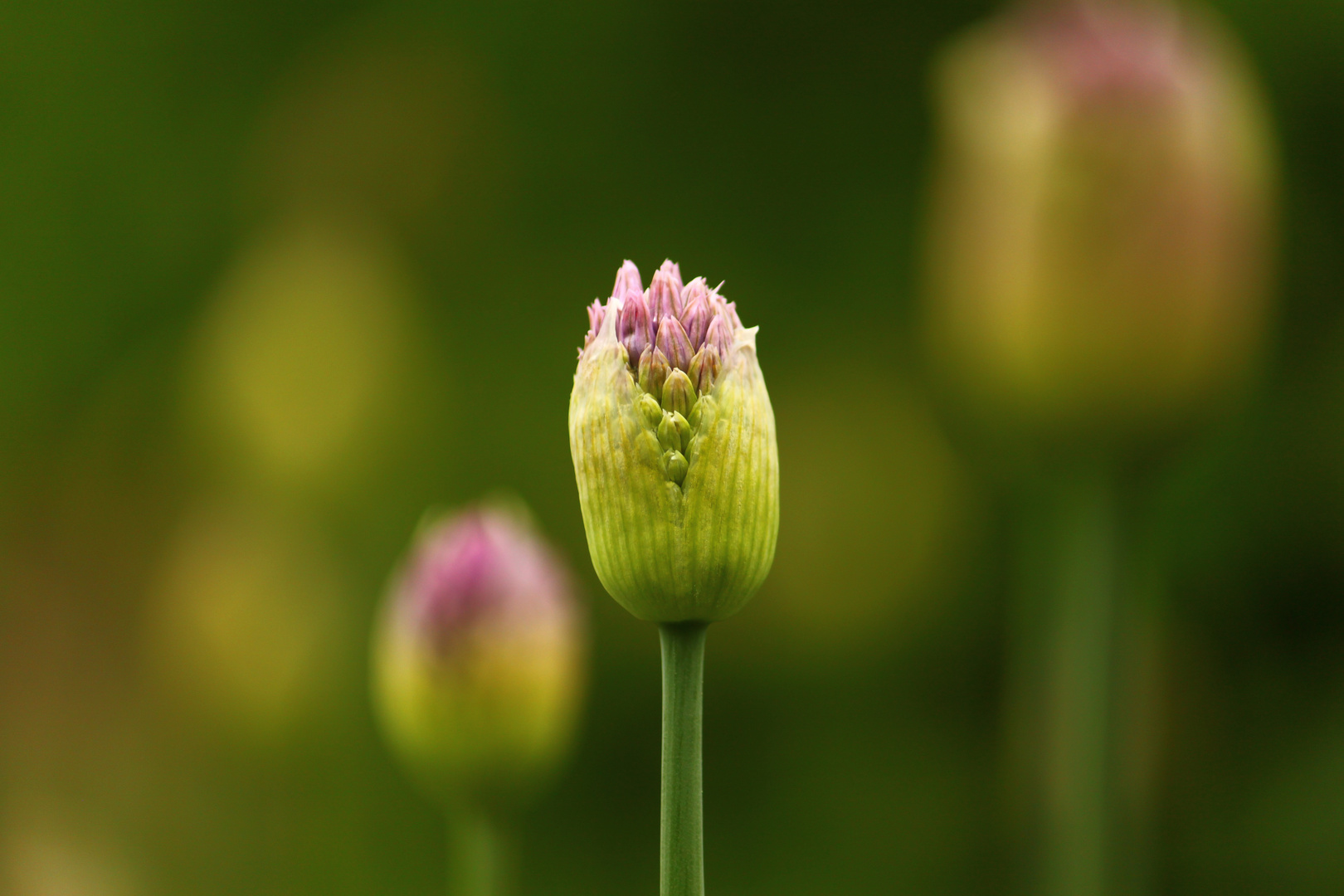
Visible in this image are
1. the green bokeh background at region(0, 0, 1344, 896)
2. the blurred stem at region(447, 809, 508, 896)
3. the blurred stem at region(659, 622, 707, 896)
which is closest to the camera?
the blurred stem at region(659, 622, 707, 896)

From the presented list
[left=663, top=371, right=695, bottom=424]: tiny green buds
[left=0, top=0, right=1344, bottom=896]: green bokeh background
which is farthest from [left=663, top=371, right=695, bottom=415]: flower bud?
[left=0, top=0, right=1344, bottom=896]: green bokeh background

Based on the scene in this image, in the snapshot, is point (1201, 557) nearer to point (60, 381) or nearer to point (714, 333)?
point (714, 333)

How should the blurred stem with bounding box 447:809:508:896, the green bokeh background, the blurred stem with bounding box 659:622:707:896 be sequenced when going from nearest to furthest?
the blurred stem with bounding box 659:622:707:896 < the blurred stem with bounding box 447:809:508:896 < the green bokeh background

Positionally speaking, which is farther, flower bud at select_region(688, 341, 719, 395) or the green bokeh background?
the green bokeh background

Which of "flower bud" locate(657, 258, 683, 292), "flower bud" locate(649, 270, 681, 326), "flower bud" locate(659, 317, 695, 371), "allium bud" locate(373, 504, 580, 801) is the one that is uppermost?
"flower bud" locate(657, 258, 683, 292)

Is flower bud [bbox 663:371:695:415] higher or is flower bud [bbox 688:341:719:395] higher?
flower bud [bbox 688:341:719:395]

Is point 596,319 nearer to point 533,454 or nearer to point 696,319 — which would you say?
point 696,319

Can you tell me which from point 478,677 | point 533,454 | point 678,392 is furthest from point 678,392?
point 533,454

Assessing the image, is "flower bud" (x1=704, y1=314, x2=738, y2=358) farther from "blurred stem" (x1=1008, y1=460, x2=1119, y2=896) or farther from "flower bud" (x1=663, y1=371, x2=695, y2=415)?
"blurred stem" (x1=1008, y1=460, x2=1119, y2=896)
